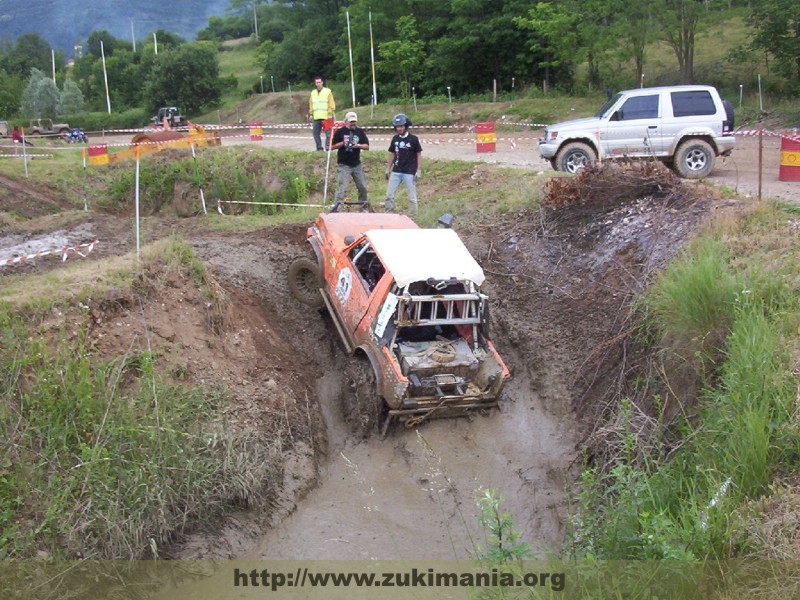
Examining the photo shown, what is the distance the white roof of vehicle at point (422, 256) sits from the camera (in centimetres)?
916

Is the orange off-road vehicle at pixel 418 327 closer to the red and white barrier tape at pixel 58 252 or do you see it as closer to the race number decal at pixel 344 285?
the race number decal at pixel 344 285

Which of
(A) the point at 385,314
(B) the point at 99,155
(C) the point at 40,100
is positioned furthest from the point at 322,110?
(C) the point at 40,100

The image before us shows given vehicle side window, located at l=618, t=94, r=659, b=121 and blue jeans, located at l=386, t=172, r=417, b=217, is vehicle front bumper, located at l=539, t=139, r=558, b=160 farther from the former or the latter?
blue jeans, located at l=386, t=172, r=417, b=217

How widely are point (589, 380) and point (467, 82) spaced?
33.7 metres

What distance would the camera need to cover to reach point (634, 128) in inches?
640

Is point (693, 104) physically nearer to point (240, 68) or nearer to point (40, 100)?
point (40, 100)

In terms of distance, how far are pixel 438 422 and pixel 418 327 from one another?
1.16m

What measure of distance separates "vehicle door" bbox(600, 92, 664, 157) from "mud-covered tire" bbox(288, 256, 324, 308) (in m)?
7.56

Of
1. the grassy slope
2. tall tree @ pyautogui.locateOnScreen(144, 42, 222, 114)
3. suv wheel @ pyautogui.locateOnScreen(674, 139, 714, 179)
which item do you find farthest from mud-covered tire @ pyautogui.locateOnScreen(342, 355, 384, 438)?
tall tree @ pyautogui.locateOnScreen(144, 42, 222, 114)

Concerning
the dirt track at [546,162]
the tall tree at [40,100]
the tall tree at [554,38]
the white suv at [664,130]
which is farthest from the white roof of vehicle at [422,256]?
the tall tree at [40,100]

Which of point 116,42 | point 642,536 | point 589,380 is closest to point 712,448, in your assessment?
point 642,536

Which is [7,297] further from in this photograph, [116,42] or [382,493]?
[116,42]

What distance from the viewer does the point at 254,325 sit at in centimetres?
1081

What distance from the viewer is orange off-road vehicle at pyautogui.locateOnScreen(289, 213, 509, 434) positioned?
909cm
